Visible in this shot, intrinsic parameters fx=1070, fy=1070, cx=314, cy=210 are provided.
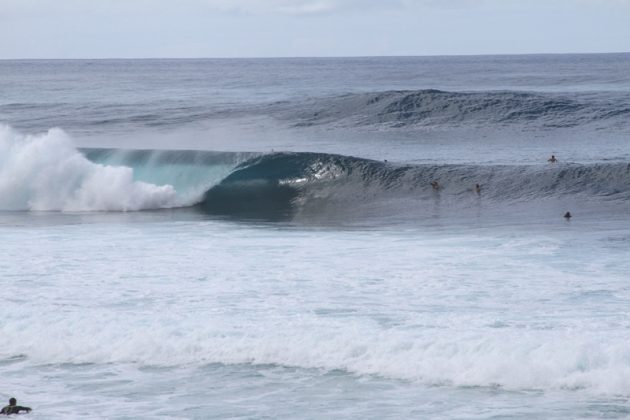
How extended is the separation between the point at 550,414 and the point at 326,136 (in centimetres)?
2935

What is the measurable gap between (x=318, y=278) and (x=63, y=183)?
1344 cm

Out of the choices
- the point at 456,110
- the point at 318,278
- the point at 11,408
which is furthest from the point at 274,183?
the point at 11,408

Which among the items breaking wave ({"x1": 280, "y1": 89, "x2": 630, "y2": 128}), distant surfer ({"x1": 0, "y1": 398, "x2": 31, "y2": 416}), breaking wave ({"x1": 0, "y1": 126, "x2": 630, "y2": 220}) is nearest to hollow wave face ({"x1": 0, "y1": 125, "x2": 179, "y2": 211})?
breaking wave ({"x1": 0, "y1": 126, "x2": 630, "y2": 220})

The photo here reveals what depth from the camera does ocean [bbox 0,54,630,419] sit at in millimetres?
12438

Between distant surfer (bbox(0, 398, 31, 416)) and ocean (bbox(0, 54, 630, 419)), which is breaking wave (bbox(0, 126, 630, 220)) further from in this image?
distant surfer (bbox(0, 398, 31, 416))

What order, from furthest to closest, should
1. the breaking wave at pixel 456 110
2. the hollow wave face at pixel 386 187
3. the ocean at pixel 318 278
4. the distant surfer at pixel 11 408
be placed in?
the breaking wave at pixel 456 110 → the hollow wave face at pixel 386 187 → the ocean at pixel 318 278 → the distant surfer at pixel 11 408

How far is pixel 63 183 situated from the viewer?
94.0 ft

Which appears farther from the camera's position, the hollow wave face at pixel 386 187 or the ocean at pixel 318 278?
the hollow wave face at pixel 386 187

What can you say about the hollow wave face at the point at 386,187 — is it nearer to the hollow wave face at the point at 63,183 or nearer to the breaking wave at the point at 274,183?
the breaking wave at the point at 274,183

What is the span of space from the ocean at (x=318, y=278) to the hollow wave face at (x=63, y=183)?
7 centimetres

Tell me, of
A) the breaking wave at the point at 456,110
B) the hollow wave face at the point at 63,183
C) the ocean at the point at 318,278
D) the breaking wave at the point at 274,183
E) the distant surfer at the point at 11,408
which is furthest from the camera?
the breaking wave at the point at 456,110

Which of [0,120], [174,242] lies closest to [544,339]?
[174,242]

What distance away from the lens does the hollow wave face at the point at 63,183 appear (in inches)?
1087

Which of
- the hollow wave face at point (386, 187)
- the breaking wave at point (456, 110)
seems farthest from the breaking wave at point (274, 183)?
the breaking wave at point (456, 110)
